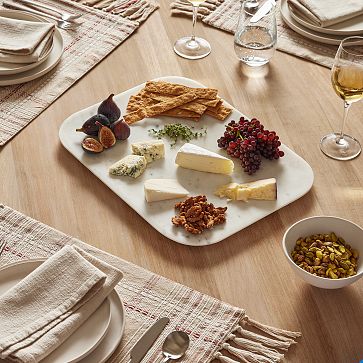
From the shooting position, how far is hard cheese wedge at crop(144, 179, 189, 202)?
66.6 inches

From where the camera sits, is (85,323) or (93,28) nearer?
(85,323)

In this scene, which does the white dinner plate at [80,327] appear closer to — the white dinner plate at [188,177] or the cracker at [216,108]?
the white dinner plate at [188,177]

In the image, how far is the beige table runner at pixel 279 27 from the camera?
221cm

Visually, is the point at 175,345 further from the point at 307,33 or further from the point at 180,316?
the point at 307,33

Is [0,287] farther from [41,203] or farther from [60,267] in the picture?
[41,203]

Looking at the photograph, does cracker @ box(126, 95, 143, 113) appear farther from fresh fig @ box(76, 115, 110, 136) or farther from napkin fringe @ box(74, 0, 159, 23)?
napkin fringe @ box(74, 0, 159, 23)

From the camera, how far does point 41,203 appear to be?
1.70 metres

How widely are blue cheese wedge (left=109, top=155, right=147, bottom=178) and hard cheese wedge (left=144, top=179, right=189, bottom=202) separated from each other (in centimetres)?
5

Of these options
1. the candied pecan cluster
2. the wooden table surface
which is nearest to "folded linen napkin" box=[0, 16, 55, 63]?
the wooden table surface

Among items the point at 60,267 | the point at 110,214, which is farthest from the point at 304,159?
the point at 60,267

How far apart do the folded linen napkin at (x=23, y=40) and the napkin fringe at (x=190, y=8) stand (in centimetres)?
44

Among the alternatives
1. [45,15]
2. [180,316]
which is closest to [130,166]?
[180,316]

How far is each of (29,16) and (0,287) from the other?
3.50ft

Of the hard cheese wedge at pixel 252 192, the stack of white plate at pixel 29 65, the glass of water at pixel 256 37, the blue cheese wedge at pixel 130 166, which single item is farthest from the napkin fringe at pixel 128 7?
the hard cheese wedge at pixel 252 192
